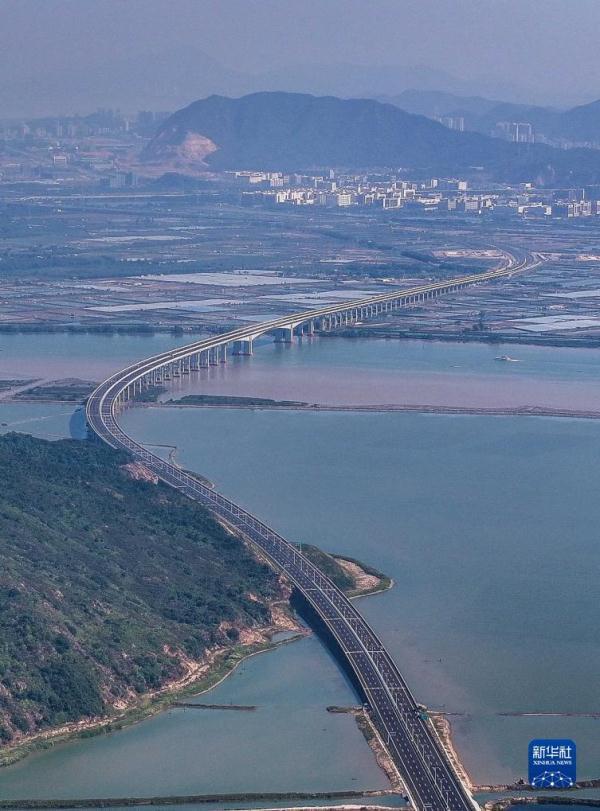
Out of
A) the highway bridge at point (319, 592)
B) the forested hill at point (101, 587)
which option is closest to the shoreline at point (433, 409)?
the highway bridge at point (319, 592)

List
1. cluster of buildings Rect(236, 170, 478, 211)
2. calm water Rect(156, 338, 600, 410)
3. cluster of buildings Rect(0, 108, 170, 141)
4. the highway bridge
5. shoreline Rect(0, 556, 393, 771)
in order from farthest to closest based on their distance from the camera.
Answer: cluster of buildings Rect(0, 108, 170, 141), cluster of buildings Rect(236, 170, 478, 211), calm water Rect(156, 338, 600, 410), shoreline Rect(0, 556, 393, 771), the highway bridge

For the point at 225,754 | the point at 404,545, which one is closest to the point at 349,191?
the point at 404,545

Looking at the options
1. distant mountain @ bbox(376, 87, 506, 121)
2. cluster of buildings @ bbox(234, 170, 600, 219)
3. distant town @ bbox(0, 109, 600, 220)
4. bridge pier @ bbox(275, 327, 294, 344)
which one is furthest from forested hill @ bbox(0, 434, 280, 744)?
distant mountain @ bbox(376, 87, 506, 121)

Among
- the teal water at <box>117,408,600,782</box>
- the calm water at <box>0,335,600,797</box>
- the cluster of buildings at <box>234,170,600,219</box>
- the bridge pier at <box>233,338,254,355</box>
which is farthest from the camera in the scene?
the cluster of buildings at <box>234,170,600,219</box>

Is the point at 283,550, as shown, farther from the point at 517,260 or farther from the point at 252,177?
the point at 252,177

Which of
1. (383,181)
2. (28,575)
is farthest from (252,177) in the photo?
(28,575)

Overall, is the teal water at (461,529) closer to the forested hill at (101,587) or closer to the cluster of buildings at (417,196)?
Answer: the forested hill at (101,587)

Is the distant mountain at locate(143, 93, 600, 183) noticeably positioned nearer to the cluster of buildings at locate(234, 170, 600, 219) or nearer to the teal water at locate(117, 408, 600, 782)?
the cluster of buildings at locate(234, 170, 600, 219)
